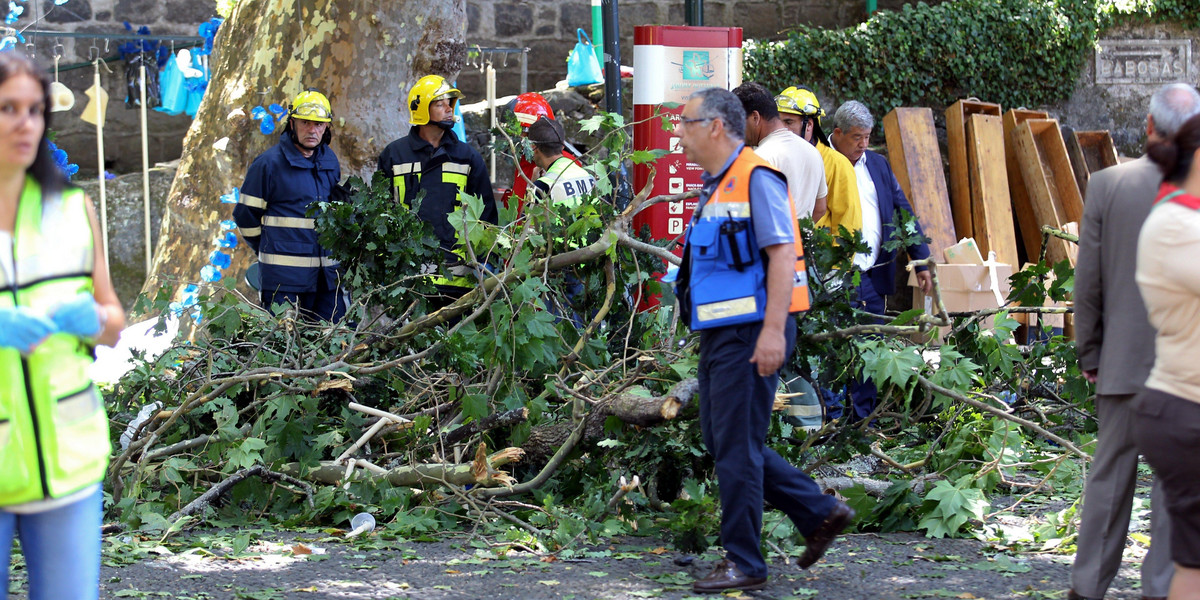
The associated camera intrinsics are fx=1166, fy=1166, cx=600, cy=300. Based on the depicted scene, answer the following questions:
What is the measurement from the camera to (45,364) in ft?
7.57

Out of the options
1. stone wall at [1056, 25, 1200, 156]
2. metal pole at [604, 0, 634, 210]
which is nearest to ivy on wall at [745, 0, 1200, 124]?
stone wall at [1056, 25, 1200, 156]

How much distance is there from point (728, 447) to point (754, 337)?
373mm

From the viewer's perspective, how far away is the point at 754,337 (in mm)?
3816

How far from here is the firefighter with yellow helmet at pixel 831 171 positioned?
6.02 m

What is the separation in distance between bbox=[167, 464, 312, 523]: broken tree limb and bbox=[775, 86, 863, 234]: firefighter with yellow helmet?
113 inches

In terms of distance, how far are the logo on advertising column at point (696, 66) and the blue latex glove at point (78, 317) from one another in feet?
20.1

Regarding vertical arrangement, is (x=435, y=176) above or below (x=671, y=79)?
below

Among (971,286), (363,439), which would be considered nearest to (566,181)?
(363,439)

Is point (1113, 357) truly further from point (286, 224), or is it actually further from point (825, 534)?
point (286, 224)

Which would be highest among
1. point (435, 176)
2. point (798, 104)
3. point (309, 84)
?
point (309, 84)

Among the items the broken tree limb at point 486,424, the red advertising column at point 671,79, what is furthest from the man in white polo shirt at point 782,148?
the red advertising column at point 671,79

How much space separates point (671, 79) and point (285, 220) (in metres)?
2.85

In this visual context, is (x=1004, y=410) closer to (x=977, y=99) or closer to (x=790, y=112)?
(x=790, y=112)

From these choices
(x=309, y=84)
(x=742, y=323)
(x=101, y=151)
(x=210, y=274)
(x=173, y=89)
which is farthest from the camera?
(x=173, y=89)
